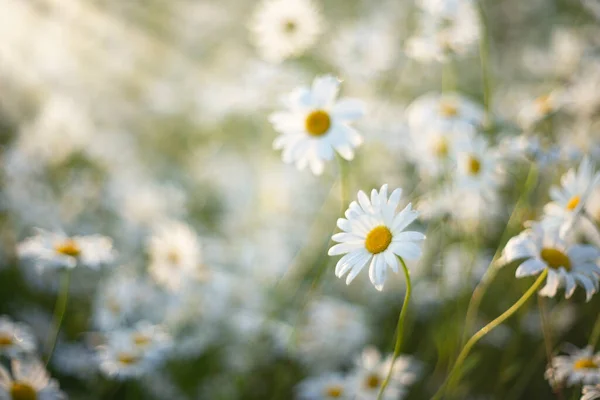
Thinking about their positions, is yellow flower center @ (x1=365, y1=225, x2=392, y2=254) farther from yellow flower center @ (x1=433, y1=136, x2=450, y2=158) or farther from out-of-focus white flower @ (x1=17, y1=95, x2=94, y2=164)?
out-of-focus white flower @ (x1=17, y1=95, x2=94, y2=164)

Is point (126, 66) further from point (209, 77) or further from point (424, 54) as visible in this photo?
point (424, 54)

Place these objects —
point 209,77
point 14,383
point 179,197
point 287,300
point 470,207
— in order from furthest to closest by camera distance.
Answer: point 209,77 < point 179,197 < point 287,300 < point 470,207 < point 14,383

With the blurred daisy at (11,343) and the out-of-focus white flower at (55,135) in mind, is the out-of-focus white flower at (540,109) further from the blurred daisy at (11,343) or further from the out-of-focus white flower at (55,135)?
the out-of-focus white flower at (55,135)

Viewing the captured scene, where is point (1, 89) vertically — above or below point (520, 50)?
below

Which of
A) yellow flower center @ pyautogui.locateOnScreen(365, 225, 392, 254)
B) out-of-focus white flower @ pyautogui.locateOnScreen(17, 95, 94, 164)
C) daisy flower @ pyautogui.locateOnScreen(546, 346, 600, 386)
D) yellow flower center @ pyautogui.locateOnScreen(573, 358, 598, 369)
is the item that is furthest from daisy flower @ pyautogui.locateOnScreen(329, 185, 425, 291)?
out-of-focus white flower @ pyautogui.locateOnScreen(17, 95, 94, 164)

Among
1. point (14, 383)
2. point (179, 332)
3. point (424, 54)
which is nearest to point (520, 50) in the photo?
point (424, 54)

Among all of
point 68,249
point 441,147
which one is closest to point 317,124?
point 441,147

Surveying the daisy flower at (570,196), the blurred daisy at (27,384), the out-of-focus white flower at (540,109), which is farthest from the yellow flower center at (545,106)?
the blurred daisy at (27,384)
